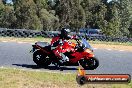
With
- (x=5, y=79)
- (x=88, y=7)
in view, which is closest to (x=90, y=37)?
(x=5, y=79)

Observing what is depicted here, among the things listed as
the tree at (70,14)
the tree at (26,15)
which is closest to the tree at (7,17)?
the tree at (26,15)

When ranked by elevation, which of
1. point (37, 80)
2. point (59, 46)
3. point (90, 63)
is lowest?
point (90, 63)

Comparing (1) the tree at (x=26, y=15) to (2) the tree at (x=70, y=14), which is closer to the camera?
(1) the tree at (x=26, y=15)

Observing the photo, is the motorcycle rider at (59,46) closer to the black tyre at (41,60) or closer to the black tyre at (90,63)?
the black tyre at (41,60)

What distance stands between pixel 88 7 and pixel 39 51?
3252 inches

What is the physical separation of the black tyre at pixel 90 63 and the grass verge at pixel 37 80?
228cm

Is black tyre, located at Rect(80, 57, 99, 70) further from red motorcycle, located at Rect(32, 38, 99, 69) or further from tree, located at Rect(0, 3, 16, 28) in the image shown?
tree, located at Rect(0, 3, 16, 28)

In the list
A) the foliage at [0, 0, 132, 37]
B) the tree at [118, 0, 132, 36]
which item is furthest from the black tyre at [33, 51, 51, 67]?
the tree at [118, 0, 132, 36]

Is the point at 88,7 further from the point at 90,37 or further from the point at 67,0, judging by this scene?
the point at 90,37

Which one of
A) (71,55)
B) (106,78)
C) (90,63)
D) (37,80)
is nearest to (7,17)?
(71,55)

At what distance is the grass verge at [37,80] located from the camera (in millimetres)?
9135

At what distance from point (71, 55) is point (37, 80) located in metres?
3.58

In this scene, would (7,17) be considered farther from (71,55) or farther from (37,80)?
(37,80)

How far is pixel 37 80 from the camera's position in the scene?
9727 mm
